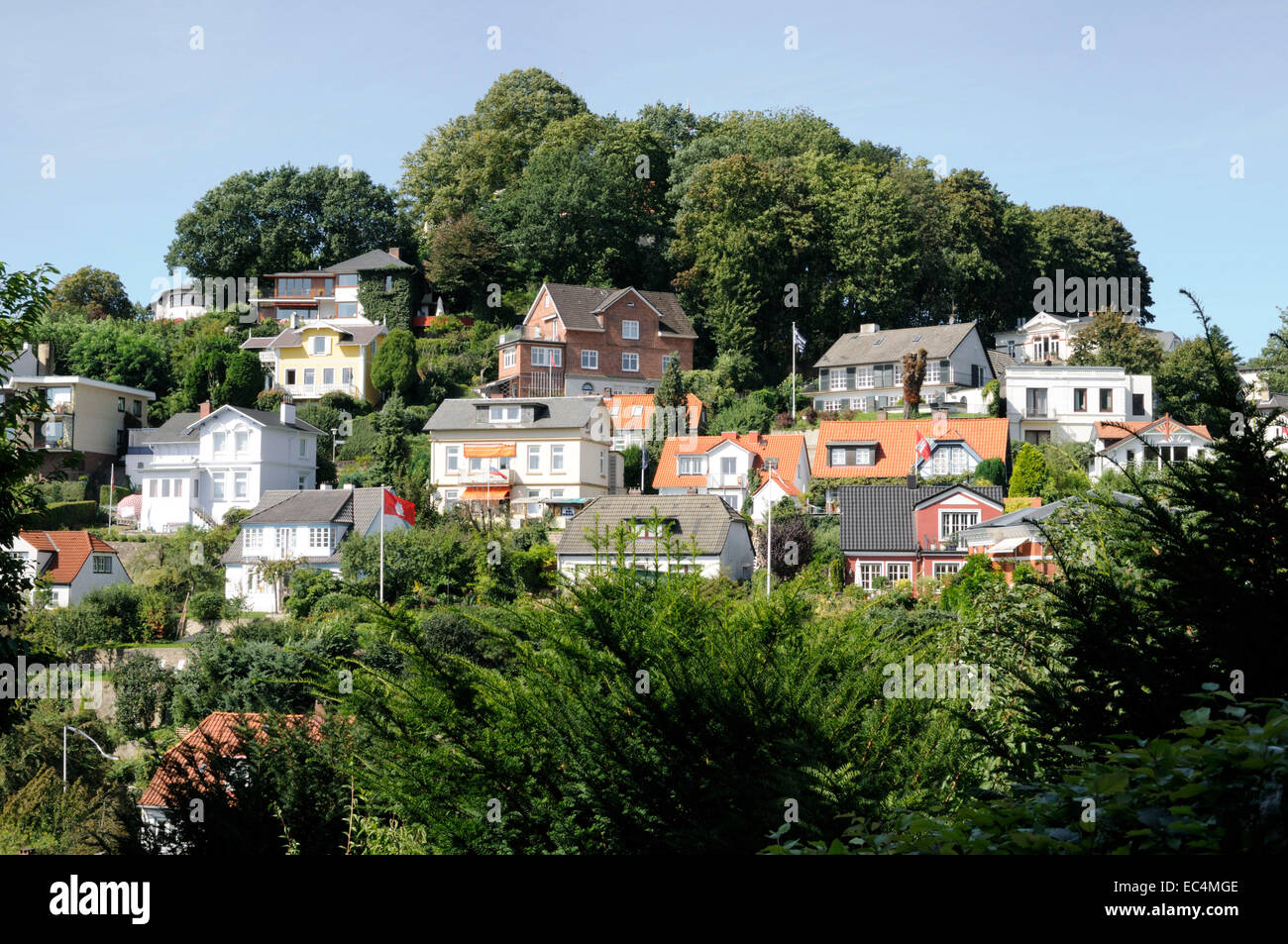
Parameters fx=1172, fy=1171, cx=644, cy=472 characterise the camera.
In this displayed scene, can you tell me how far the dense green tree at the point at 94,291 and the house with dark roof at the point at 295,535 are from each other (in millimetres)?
49622

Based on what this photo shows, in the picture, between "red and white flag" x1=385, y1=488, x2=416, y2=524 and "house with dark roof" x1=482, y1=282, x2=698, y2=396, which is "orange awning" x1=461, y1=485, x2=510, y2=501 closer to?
"red and white flag" x1=385, y1=488, x2=416, y2=524

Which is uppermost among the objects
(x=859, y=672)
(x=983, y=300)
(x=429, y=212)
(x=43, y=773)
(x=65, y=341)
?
(x=429, y=212)

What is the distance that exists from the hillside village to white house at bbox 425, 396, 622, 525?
0.20m

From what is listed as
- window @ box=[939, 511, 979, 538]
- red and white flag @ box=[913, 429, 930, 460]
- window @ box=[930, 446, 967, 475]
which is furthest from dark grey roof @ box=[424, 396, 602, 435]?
window @ box=[939, 511, 979, 538]

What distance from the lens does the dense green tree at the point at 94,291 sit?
90.2 m

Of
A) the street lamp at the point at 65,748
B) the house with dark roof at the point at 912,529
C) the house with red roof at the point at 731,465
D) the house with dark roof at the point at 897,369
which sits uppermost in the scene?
the house with dark roof at the point at 897,369

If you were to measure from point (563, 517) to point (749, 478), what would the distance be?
28.1ft

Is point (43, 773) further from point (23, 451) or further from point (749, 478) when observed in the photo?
point (749, 478)

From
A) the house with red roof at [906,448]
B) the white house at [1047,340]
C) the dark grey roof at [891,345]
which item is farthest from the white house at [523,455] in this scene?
the white house at [1047,340]

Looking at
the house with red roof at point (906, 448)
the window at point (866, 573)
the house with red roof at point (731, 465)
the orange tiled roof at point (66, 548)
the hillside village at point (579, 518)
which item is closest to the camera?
the hillside village at point (579, 518)

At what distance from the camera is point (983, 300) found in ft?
265

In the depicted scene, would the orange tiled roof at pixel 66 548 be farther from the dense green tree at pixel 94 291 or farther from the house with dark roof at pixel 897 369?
the dense green tree at pixel 94 291

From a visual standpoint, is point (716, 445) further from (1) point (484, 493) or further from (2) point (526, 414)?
(1) point (484, 493)
